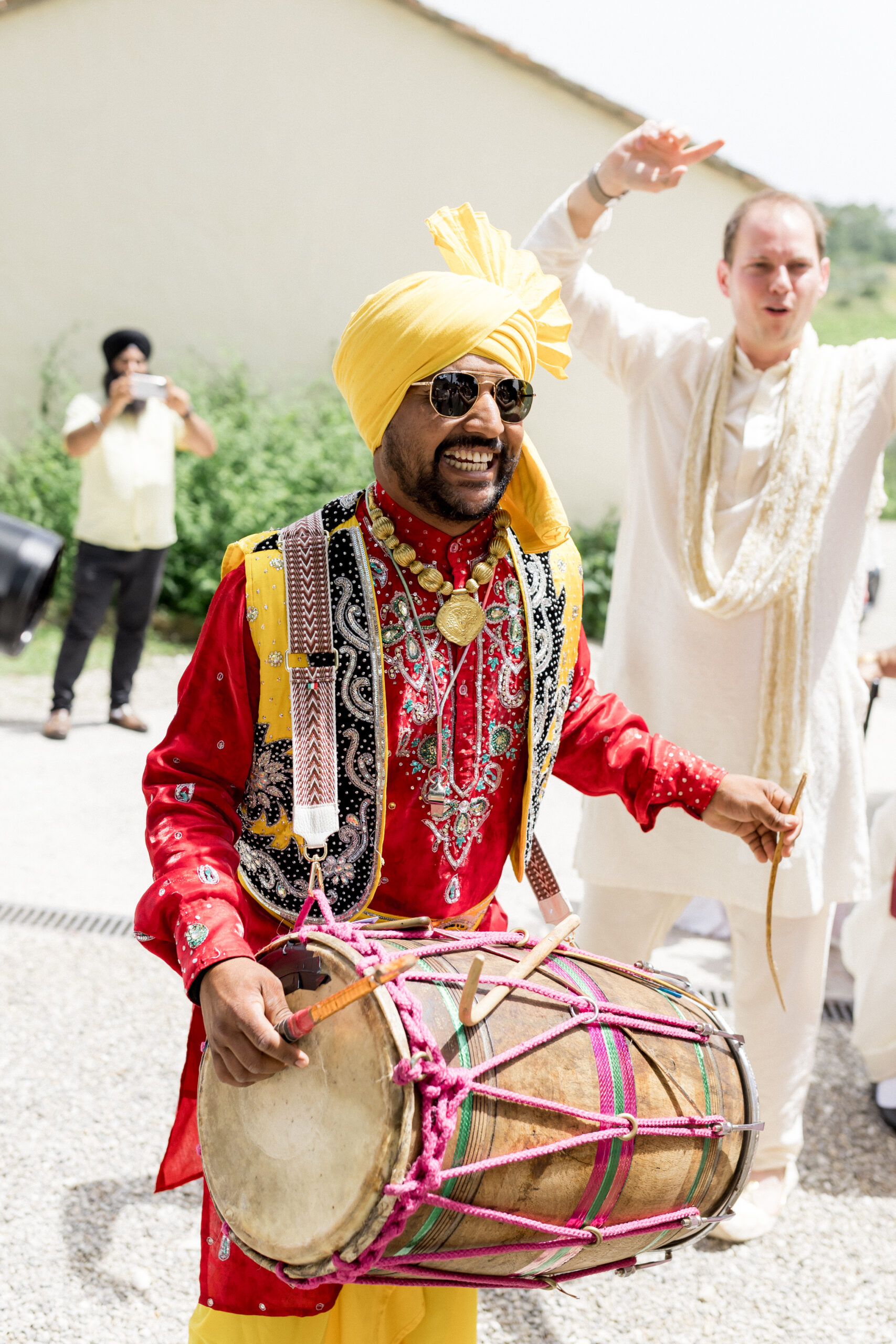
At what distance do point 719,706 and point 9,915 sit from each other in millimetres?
2815

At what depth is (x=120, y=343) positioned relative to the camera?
21.3 feet

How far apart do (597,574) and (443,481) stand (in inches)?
331

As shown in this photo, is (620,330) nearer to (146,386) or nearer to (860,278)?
(146,386)

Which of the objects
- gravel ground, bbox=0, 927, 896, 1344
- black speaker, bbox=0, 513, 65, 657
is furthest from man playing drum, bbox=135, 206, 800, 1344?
gravel ground, bbox=0, 927, 896, 1344

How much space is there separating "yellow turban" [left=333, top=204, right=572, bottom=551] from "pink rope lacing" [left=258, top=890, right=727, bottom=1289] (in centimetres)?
69

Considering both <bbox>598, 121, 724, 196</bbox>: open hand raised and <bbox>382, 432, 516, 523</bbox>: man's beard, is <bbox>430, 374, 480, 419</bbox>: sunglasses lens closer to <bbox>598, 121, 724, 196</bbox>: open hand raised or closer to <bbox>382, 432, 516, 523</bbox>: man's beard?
<bbox>382, 432, 516, 523</bbox>: man's beard

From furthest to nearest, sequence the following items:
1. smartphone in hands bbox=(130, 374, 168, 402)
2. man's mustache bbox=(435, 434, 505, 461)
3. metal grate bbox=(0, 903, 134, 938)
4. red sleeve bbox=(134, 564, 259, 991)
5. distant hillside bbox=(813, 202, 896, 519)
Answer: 1. distant hillside bbox=(813, 202, 896, 519)
2. smartphone in hands bbox=(130, 374, 168, 402)
3. metal grate bbox=(0, 903, 134, 938)
4. man's mustache bbox=(435, 434, 505, 461)
5. red sleeve bbox=(134, 564, 259, 991)

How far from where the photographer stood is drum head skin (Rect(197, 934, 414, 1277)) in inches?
57.0

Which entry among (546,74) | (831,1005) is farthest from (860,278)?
(831,1005)

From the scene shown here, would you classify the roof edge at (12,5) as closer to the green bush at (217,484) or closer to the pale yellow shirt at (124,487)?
Answer: the green bush at (217,484)

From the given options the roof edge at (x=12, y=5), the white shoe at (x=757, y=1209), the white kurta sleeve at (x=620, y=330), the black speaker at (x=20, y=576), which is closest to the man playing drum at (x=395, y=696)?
the black speaker at (x=20, y=576)

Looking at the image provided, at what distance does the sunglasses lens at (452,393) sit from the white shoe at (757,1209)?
81.0 inches

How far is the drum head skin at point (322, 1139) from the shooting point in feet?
4.75

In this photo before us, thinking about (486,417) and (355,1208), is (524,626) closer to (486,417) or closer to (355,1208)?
(486,417)
